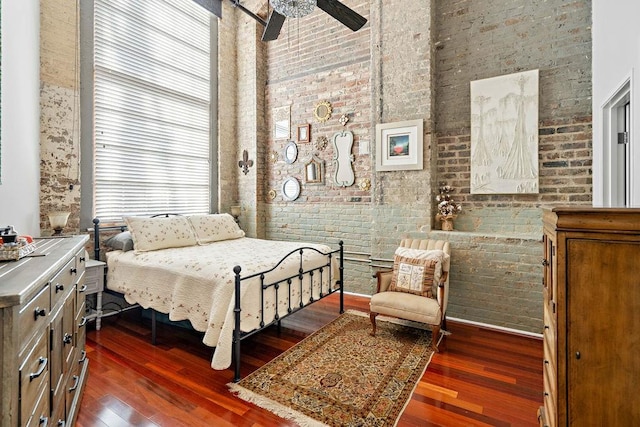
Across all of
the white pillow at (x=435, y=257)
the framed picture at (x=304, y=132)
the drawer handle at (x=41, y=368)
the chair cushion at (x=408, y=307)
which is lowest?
the chair cushion at (x=408, y=307)

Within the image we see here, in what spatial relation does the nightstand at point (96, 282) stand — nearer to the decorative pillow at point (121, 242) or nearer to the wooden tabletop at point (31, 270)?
the decorative pillow at point (121, 242)

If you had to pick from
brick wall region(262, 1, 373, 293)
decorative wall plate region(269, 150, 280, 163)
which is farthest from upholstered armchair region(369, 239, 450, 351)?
decorative wall plate region(269, 150, 280, 163)

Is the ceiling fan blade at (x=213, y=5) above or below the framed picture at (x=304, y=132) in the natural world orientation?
above

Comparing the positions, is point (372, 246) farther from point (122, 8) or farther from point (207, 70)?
point (122, 8)

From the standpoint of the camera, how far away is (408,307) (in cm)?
292

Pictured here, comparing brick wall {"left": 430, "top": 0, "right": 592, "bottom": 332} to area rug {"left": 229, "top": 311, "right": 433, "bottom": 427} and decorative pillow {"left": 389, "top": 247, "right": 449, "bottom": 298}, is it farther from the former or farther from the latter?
area rug {"left": 229, "top": 311, "right": 433, "bottom": 427}

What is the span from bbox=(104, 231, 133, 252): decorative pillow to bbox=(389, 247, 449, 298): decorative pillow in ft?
9.24

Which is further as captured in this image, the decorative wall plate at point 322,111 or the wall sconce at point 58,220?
the decorative wall plate at point 322,111

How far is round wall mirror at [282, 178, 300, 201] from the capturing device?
5152 millimetres

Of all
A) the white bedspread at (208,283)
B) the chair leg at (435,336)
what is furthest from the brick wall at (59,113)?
the chair leg at (435,336)

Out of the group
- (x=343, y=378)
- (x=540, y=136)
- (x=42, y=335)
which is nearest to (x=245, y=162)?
(x=343, y=378)

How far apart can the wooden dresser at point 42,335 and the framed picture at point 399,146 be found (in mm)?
3199

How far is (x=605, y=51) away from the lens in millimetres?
2650

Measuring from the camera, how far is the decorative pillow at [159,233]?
3523 mm
